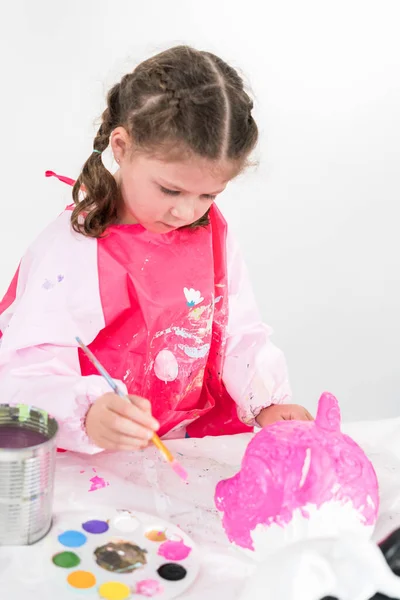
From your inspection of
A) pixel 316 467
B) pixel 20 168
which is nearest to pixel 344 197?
pixel 20 168

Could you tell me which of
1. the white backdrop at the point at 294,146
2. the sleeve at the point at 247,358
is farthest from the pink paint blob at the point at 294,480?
the white backdrop at the point at 294,146

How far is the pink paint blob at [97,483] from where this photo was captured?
43.8 inches

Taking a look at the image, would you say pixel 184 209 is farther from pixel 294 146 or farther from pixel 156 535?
pixel 294 146

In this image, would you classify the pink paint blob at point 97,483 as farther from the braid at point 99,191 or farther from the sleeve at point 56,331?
the braid at point 99,191

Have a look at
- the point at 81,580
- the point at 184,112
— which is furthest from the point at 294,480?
the point at 184,112

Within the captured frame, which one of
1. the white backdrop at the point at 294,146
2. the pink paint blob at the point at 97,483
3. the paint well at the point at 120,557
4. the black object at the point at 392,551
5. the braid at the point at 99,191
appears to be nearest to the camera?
the black object at the point at 392,551

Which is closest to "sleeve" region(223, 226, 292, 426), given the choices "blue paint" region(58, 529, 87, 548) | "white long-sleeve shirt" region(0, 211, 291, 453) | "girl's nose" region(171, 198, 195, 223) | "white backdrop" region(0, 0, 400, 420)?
"white long-sleeve shirt" region(0, 211, 291, 453)

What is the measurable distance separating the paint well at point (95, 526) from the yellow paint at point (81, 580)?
8cm

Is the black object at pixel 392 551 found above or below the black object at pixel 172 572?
above

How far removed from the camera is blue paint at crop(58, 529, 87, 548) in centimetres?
97

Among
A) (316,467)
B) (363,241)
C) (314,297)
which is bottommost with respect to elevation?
(314,297)

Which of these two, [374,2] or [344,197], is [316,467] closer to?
[344,197]

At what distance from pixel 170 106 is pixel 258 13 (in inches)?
42.4

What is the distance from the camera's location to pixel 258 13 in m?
2.11
